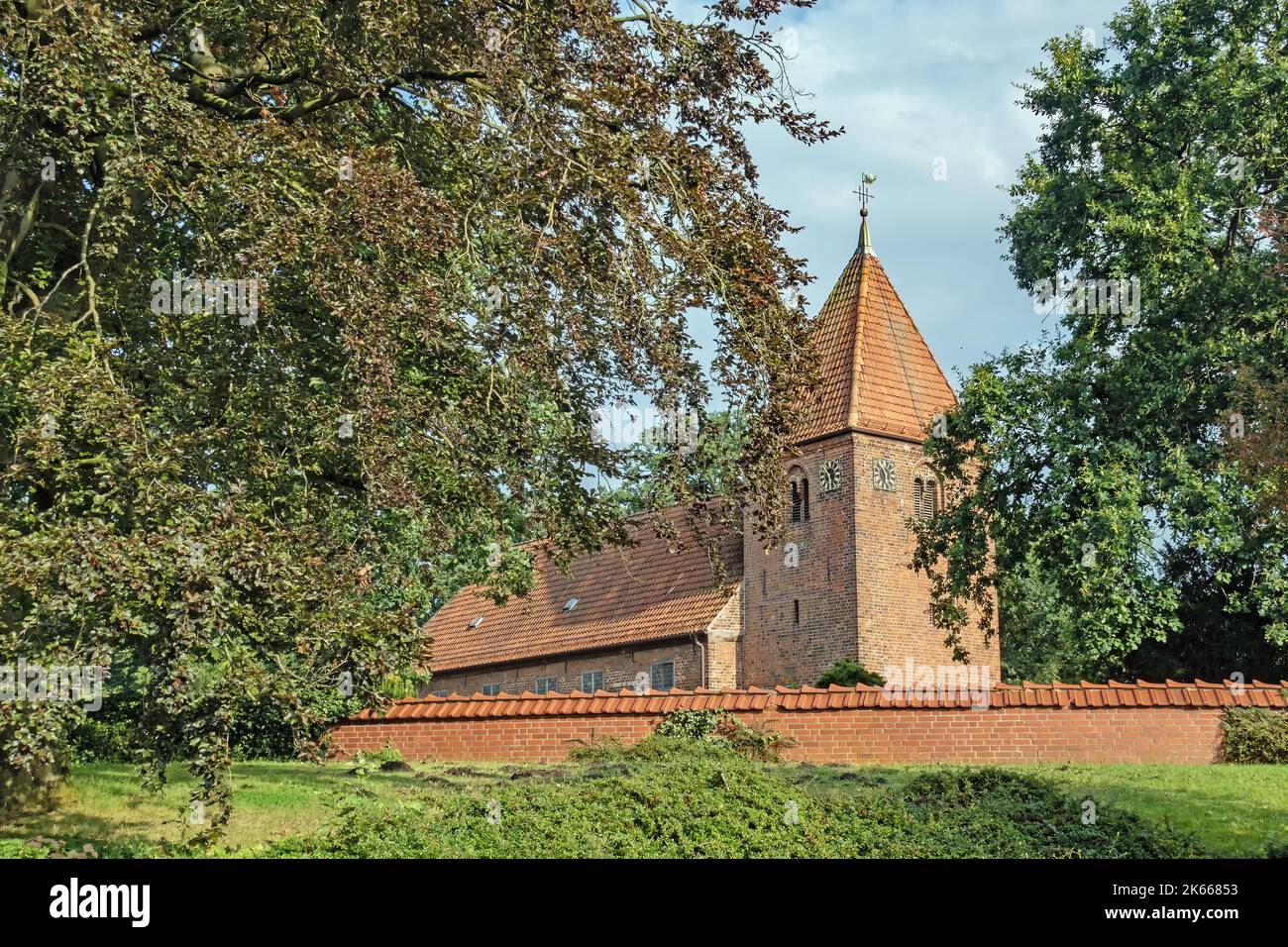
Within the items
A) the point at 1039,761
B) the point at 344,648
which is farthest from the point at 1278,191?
the point at 344,648

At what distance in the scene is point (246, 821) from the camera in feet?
44.7

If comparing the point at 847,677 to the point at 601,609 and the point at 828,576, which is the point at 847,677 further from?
the point at 601,609

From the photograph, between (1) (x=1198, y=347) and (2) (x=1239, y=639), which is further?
(2) (x=1239, y=639)

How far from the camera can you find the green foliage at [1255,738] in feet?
59.4

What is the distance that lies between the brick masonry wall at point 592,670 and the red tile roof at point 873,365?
22.3 ft

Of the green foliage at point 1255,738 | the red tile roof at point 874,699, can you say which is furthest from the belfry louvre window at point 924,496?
the green foliage at point 1255,738

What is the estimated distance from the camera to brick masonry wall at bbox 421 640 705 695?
34.8 meters

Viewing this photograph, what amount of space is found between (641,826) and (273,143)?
6.89 m

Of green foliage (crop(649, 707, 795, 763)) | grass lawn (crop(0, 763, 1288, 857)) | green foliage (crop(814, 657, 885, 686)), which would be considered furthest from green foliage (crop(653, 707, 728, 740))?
green foliage (crop(814, 657, 885, 686))

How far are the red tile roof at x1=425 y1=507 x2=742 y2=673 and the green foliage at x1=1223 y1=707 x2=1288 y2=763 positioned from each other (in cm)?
1576

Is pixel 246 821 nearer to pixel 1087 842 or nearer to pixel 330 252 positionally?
pixel 330 252

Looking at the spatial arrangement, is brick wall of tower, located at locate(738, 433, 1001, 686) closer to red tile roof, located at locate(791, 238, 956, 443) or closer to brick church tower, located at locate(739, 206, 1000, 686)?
brick church tower, located at locate(739, 206, 1000, 686)

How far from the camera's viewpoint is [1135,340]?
24.4m

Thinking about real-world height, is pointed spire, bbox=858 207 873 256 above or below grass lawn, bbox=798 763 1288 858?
above
